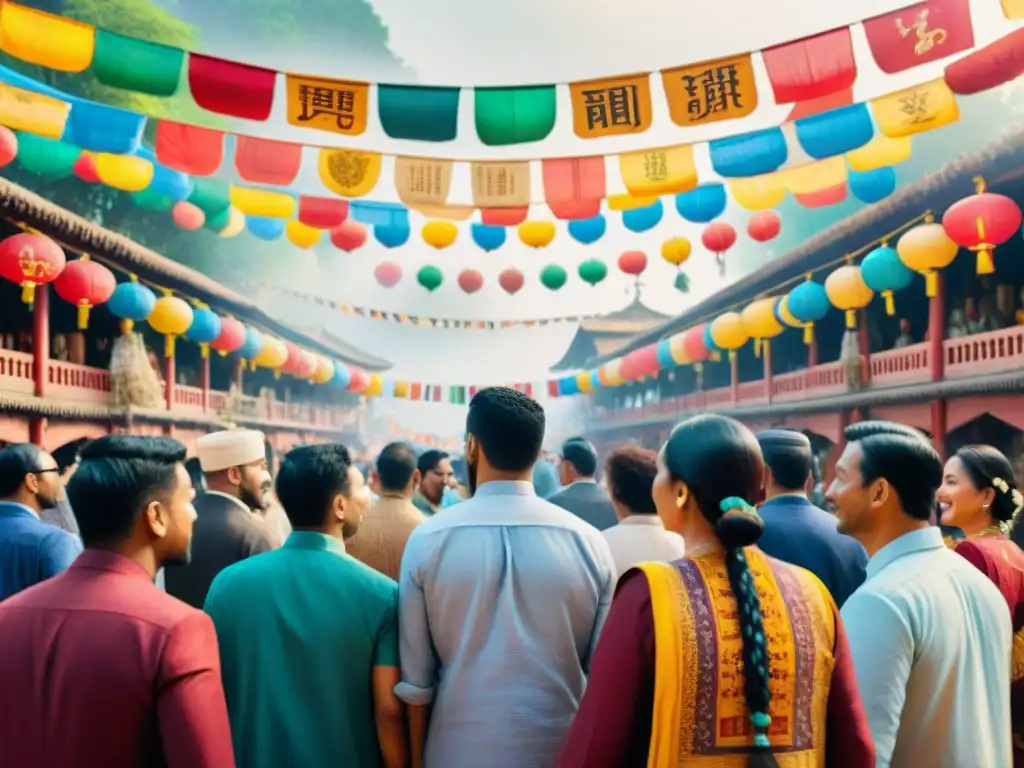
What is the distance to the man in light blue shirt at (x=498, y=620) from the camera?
2.00 metres

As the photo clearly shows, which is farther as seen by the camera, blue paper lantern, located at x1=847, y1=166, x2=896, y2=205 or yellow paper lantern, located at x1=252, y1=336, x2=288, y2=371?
yellow paper lantern, located at x1=252, y1=336, x2=288, y2=371

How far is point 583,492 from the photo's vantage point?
4617 mm

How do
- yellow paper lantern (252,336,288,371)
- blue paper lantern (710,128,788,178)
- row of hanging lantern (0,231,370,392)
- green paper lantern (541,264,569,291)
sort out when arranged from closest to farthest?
blue paper lantern (710,128,788,178)
row of hanging lantern (0,231,370,392)
green paper lantern (541,264,569,291)
yellow paper lantern (252,336,288,371)

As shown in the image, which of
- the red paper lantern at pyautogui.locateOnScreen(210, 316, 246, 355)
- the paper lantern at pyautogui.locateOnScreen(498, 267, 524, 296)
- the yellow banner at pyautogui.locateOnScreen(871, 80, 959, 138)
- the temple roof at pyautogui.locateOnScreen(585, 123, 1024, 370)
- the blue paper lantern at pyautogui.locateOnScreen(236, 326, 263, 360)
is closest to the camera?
the yellow banner at pyautogui.locateOnScreen(871, 80, 959, 138)

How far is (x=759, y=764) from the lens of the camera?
153 centimetres

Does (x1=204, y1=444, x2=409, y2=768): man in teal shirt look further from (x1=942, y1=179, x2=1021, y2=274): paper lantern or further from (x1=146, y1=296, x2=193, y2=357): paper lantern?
(x1=146, y1=296, x2=193, y2=357): paper lantern

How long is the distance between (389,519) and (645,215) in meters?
7.49

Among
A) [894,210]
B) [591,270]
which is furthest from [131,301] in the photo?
[894,210]

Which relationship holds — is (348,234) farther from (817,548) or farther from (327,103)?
(817,548)

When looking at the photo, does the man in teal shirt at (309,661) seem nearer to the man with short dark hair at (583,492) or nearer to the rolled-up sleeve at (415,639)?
the rolled-up sleeve at (415,639)

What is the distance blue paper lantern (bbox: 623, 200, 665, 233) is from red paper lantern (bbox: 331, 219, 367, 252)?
319 cm

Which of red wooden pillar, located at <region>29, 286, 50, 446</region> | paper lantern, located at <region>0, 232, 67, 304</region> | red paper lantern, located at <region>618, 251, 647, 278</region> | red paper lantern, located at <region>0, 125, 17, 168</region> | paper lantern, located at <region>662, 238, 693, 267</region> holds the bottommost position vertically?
red wooden pillar, located at <region>29, 286, 50, 446</region>

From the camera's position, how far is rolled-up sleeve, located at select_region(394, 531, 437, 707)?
204 centimetres

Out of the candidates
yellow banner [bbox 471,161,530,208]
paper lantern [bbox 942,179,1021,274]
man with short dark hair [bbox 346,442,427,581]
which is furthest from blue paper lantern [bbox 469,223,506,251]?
Answer: man with short dark hair [bbox 346,442,427,581]
